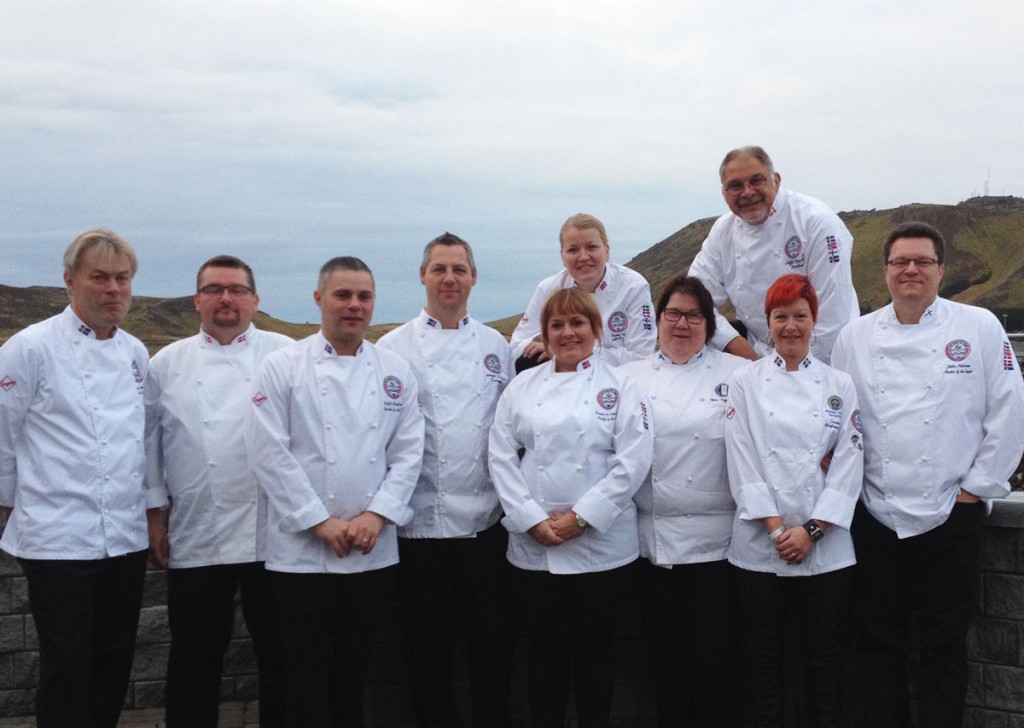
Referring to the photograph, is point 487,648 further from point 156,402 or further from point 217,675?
point 156,402

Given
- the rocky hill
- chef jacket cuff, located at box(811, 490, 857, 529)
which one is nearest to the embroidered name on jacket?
chef jacket cuff, located at box(811, 490, 857, 529)

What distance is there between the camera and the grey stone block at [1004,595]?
169 inches

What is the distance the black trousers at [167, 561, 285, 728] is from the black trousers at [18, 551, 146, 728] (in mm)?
174

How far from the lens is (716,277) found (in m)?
5.28

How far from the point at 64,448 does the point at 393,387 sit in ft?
4.17

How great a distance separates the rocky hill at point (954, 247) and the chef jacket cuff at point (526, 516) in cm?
8909

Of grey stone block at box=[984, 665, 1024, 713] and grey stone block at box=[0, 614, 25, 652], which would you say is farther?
grey stone block at box=[0, 614, 25, 652]

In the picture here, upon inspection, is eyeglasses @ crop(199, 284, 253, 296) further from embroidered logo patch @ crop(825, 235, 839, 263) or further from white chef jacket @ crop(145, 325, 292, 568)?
embroidered logo patch @ crop(825, 235, 839, 263)

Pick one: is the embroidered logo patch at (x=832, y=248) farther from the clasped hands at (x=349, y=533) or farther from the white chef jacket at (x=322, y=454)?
the clasped hands at (x=349, y=533)

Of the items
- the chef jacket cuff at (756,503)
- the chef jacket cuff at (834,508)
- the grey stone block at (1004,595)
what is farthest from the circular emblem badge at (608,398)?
the grey stone block at (1004,595)

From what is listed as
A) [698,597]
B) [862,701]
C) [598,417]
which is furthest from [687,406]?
[862,701]

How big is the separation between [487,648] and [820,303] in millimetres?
2339

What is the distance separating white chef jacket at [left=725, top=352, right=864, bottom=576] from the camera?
3816mm

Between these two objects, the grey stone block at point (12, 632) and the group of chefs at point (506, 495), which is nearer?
the group of chefs at point (506, 495)
